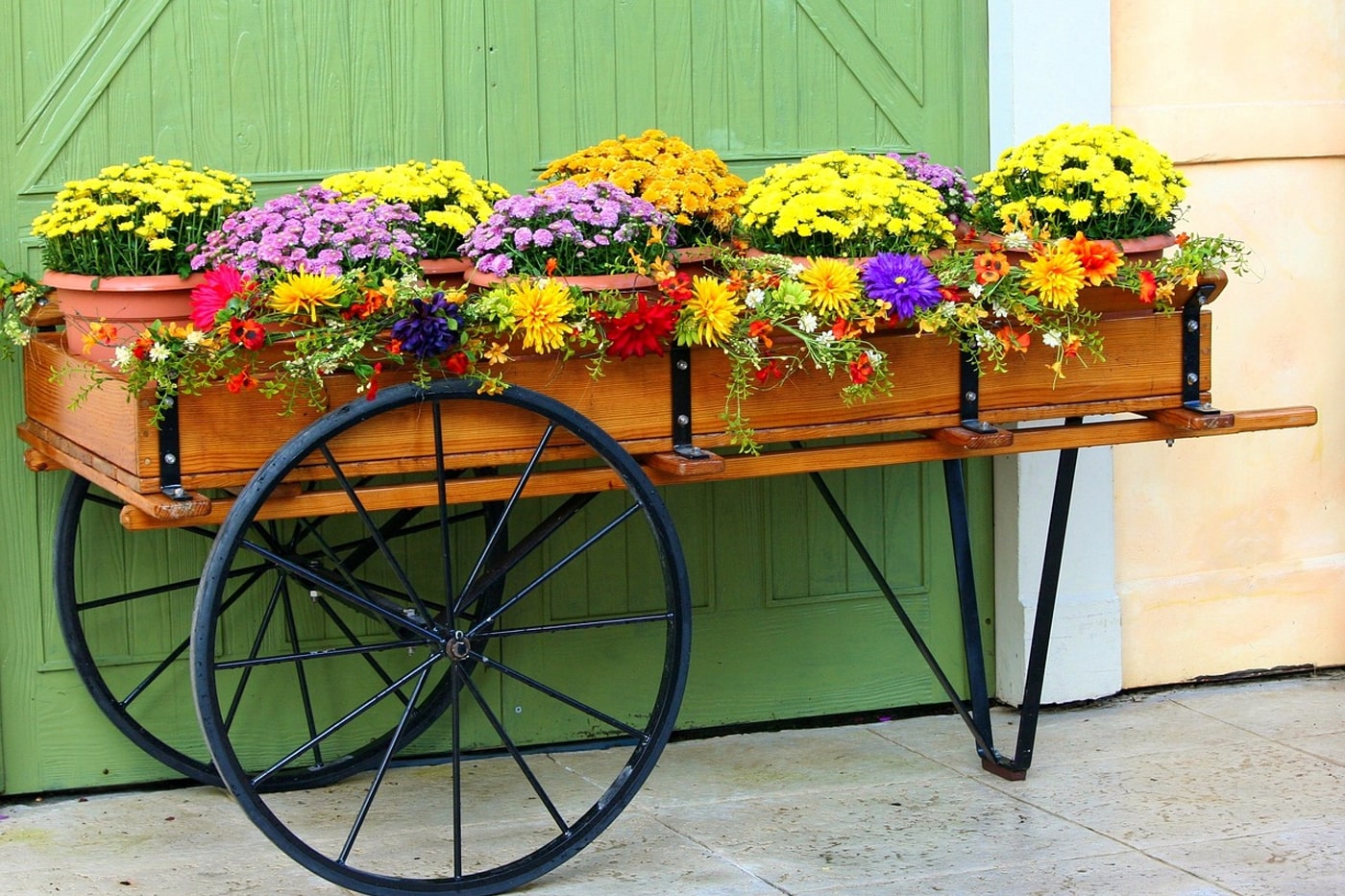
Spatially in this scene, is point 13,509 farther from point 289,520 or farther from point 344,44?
point 344,44

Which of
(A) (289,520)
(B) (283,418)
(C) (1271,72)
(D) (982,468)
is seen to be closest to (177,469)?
(B) (283,418)

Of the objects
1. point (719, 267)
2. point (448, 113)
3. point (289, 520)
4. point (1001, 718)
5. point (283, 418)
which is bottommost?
point (1001, 718)

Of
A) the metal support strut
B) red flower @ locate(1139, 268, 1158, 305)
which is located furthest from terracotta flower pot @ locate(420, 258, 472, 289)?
red flower @ locate(1139, 268, 1158, 305)

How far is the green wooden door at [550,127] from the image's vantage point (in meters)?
3.81

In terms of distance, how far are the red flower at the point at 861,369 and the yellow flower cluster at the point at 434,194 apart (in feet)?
2.61

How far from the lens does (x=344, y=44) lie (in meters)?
3.93

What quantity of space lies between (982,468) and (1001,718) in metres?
0.64

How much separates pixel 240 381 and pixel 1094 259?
1654mm

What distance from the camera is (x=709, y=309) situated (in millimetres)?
3168

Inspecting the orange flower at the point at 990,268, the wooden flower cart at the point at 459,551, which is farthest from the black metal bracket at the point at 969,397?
the orange flower at the point at 990,268

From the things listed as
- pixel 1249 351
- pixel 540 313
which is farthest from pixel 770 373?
pixel 1249 351

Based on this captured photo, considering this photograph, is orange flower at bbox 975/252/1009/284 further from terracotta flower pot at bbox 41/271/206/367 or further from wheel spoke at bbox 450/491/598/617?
terracotta flower pot at bbox 41/271/206/367

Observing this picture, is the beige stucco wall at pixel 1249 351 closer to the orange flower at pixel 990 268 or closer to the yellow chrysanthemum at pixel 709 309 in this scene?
the orange flower at pixel 990 268

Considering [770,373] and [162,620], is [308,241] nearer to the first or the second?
[770,373]
